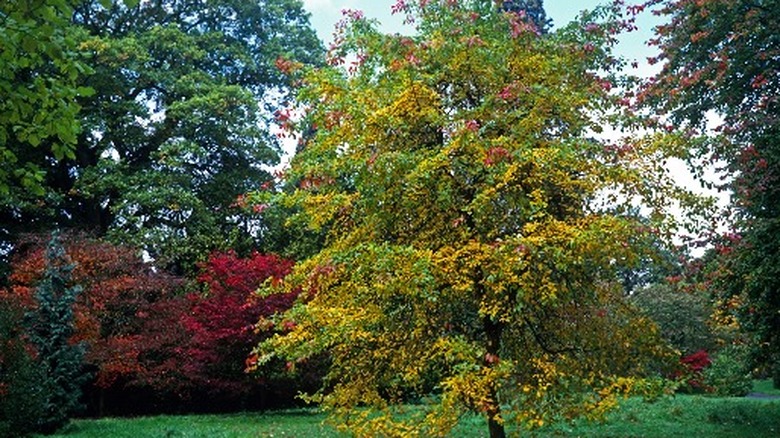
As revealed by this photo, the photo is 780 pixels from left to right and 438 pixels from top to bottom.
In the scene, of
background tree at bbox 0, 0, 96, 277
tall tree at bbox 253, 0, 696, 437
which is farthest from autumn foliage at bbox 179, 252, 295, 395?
background tree at bbox 0, 0, 96, 277

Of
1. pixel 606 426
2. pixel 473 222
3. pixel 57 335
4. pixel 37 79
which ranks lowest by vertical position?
pixel 606 426

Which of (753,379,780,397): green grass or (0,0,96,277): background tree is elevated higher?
(0,0,96,277): background tree

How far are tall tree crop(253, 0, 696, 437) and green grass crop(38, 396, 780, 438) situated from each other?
13.7ft

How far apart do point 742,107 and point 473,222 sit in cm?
812

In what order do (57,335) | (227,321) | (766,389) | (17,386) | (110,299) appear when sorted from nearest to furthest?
(17,386)
(57,335)
(227,321)
(110,299)
(766,389)

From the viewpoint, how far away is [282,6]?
82.3ft

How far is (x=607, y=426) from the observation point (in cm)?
1247

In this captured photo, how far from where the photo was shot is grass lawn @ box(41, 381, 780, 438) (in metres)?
11.5

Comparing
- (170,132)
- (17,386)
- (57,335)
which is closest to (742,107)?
(17,386)

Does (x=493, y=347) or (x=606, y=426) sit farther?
(x=606, y=426)

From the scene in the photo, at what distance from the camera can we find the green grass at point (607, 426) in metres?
A: 11.5

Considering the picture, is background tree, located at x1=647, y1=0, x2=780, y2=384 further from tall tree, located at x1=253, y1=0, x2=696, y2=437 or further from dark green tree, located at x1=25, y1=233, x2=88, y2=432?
dark green tree, located at x1=25, y1=233, x2=88, y2=432

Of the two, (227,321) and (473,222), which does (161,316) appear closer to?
(227,321)

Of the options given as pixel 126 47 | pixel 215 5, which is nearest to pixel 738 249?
pixel 126 47
